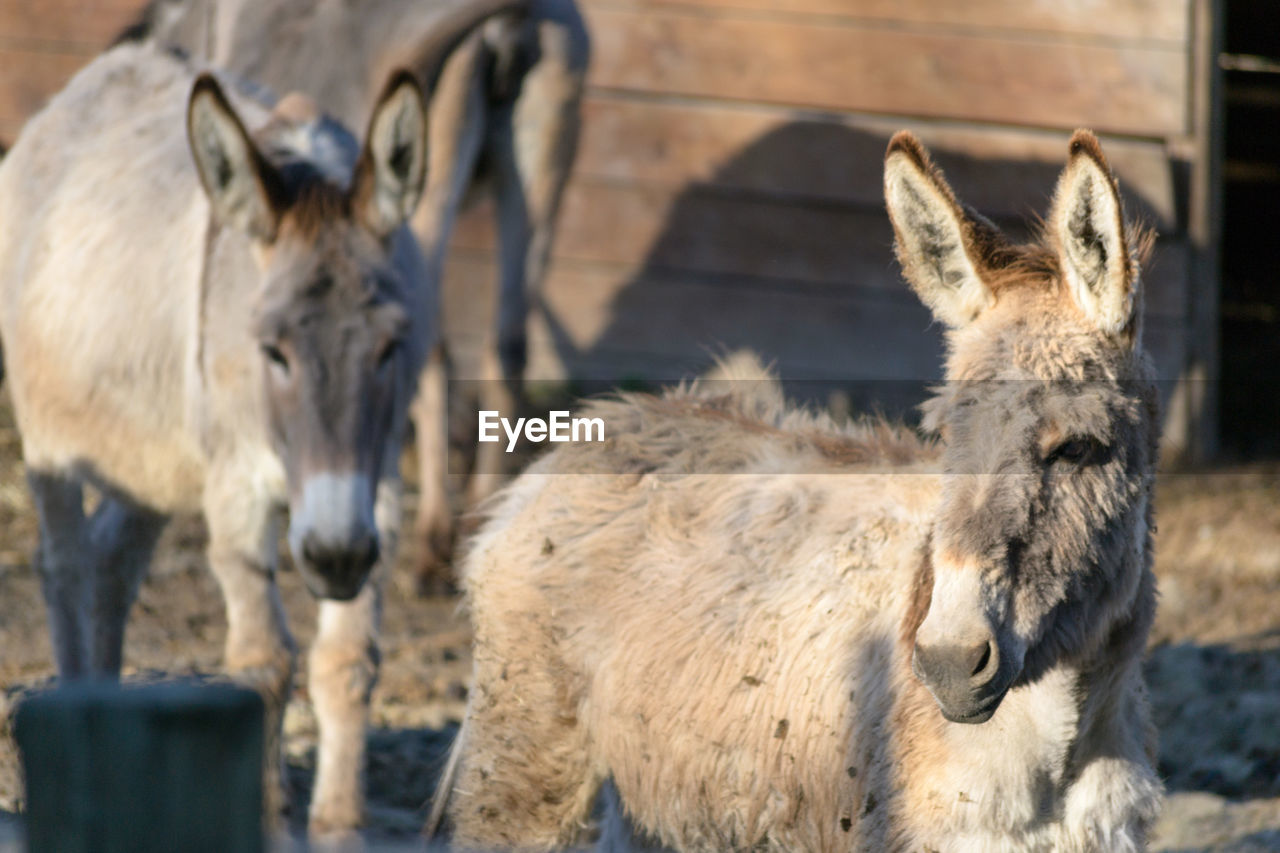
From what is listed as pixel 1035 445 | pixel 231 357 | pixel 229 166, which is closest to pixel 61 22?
pixel 229 166

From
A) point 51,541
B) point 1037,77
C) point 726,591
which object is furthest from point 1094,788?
point 1037,77

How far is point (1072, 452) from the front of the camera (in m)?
2.23

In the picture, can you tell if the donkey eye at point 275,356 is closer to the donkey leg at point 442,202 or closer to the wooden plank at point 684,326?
the donkey leg at point 442,202

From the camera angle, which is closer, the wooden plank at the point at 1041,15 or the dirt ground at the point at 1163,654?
the dirt ground at the point at 1163,654

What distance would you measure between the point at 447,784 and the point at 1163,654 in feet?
9.54

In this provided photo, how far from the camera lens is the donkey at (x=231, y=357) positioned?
11.8 feet

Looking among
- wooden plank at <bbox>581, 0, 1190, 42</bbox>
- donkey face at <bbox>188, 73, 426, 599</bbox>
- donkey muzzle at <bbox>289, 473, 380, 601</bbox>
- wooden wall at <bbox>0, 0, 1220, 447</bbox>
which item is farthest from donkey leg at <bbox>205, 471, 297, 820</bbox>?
wooden plank at <bbox>581, 0, 1190, 42</bbox>

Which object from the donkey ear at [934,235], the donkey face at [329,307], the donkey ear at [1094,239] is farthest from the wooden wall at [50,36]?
the donkey ear at [1094,239]

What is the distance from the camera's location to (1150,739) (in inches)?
99.4

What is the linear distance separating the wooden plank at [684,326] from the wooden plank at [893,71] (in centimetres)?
99

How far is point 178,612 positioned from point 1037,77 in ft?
15.7

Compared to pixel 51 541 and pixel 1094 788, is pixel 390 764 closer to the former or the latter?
pixel 51 541

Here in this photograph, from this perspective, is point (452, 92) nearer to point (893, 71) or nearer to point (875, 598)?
point (893, 71)

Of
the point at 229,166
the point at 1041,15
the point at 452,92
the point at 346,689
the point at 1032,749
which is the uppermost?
the point at 1041,15
